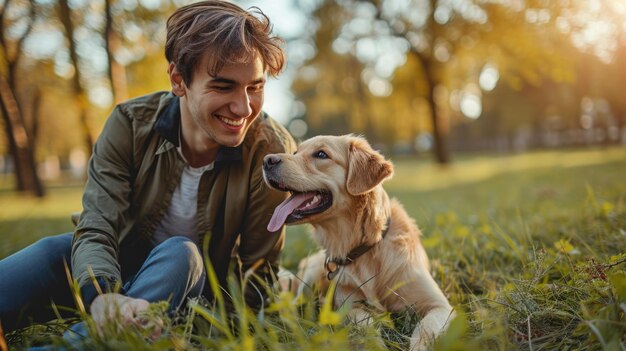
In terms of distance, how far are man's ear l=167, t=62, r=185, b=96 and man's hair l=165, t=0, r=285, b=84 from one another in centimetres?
4

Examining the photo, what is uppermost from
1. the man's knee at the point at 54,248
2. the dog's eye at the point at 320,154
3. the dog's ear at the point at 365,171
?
the dog's eye at the point at 320,154

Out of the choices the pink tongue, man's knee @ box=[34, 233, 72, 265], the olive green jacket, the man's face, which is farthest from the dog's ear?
man's knee @ box=[34, 233, 72, 265]

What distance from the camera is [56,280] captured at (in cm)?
223

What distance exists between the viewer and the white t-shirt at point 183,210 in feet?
9.04

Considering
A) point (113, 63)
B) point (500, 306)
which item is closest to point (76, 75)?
point (113, 63)

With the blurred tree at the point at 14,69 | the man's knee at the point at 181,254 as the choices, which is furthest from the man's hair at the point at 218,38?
the blurred tree at the point at 14,69

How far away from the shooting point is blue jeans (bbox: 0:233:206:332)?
200 cm

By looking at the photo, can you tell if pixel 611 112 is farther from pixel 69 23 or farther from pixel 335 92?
pixel 69 23

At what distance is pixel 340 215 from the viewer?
289 cm

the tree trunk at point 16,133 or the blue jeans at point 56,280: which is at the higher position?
the tree trunk at point 16,133

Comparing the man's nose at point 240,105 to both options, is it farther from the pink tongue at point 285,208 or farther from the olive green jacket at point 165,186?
the pink tongue at point 285,208

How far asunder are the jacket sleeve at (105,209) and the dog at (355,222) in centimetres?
86

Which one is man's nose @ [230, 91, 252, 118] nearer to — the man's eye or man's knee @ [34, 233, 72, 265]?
the man's eye

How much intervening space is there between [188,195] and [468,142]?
47.8 m
